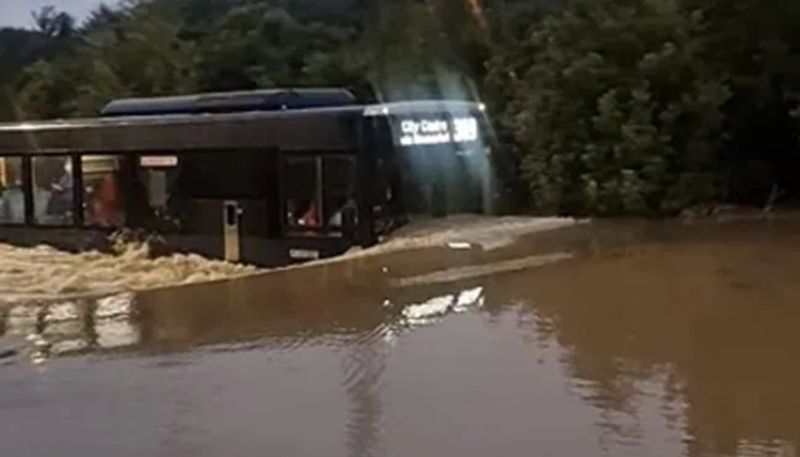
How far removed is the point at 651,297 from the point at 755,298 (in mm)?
821

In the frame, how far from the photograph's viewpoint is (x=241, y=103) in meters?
19.0

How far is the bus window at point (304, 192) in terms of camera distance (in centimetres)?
1652

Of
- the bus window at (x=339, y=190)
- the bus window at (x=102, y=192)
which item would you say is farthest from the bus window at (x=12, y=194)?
the bus window at (x=339, y=190)

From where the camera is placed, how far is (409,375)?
824cm

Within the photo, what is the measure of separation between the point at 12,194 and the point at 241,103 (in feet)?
12.6

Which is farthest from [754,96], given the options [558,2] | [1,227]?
[1,227]

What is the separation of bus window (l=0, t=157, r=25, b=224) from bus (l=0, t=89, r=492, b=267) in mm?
21

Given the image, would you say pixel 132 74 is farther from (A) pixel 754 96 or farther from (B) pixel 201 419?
(B) pixel 201 419

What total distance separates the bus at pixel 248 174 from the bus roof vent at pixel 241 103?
0.12ft

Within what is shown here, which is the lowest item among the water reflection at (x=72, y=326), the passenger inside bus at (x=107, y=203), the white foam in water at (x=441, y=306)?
the water reflection at (x=72, y=326)

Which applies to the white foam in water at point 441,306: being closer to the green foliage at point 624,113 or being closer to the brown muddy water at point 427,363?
the brown muddy water at point 427,363

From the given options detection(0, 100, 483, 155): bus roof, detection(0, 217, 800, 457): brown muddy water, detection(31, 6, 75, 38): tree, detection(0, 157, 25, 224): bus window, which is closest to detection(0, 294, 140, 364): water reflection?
detection(0, 217, 800, 457): brown muddy water

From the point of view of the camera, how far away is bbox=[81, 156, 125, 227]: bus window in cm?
1845

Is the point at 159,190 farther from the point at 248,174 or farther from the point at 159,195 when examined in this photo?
the point at 248,174
